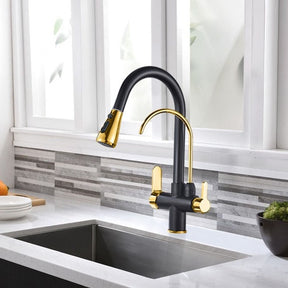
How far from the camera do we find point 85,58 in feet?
8.96

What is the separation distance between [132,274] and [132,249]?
56cm

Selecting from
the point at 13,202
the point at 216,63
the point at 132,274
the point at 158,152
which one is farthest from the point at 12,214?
the point at 216,63

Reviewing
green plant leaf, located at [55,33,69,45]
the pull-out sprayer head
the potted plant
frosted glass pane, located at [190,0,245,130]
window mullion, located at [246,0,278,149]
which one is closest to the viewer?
the potted plant

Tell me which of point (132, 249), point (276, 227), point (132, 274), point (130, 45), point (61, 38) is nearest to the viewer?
point (132, 274)

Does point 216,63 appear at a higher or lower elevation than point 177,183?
higher

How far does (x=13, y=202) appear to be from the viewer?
2.46 meters

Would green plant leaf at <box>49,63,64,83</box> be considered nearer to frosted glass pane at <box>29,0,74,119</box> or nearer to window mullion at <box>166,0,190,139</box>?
frosted glass pane at <box>29,0,74,119</box>

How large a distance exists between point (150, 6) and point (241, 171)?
2.56 ft

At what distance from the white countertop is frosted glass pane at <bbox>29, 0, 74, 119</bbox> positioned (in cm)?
64

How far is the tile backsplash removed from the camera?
2117 millimetres

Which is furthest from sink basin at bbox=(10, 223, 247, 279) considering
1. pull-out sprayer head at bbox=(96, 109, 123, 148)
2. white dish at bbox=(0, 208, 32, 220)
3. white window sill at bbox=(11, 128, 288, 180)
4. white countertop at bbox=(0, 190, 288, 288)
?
pull-out sprayer head at bbox=(96, 109, 123, 148)

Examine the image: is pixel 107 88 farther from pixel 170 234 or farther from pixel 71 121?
pixel 170 234

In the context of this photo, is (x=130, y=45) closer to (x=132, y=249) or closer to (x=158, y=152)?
(x=158, y=152)

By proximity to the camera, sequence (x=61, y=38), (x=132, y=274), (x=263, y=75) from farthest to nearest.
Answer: (x=61, y=38) < (x=263, y=75) < (x=132, y=274)
